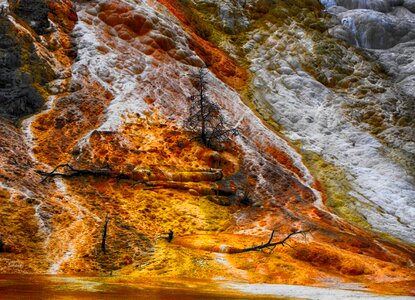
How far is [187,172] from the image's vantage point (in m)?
23.4

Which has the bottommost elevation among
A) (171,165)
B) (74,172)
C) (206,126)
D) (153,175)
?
(74,172)

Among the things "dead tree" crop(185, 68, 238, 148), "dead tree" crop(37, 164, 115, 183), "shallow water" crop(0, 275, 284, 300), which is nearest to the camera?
"shallow water" crop(0, 275, 284, 300)

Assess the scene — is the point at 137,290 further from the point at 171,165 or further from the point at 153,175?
the point at 171,165

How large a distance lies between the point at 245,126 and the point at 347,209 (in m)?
8.07

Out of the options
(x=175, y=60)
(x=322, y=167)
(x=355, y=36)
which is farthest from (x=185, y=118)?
(x=355, y=36)

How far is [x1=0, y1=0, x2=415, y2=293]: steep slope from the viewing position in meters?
17.0

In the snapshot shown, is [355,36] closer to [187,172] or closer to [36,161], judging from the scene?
[187,172]

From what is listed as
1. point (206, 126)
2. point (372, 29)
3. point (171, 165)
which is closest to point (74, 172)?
point (171, 165)

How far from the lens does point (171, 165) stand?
23.7 m

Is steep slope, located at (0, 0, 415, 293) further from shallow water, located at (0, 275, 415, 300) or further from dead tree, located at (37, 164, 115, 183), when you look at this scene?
shallow water, located at (0, 275, 415, 300)

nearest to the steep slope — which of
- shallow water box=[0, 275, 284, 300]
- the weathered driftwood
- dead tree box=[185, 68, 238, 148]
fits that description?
the weathered driftwood

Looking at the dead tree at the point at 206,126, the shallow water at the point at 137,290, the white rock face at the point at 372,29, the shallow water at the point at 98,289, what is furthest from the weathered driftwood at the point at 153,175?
the white rock face at the point at 372,29

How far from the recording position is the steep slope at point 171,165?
17.0 meters

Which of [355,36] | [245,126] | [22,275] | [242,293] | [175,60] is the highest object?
[355,36]
